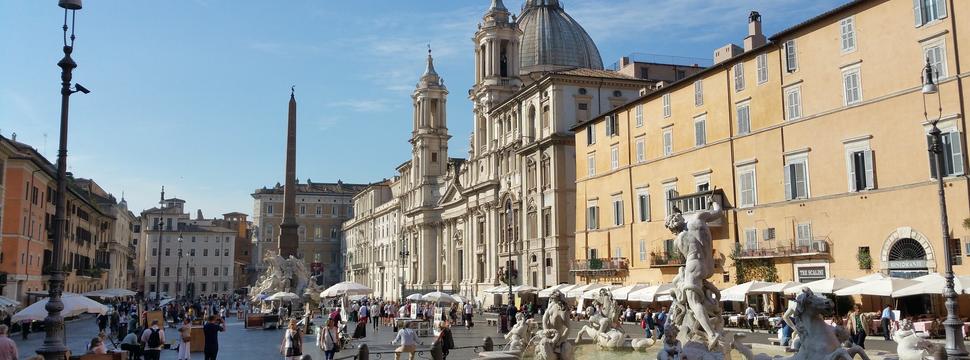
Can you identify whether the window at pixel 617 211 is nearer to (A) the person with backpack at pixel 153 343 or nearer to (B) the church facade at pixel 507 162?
(B) the church facade at pixel 507 162

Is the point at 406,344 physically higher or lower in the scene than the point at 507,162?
lower

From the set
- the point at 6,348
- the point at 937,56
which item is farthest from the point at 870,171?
the point at 6,348

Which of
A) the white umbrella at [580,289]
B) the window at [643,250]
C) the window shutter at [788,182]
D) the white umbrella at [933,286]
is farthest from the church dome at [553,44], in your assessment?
the white umbrella at [933,286]

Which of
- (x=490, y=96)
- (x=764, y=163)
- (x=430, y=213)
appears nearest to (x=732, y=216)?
(x=764, y=163)

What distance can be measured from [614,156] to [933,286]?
22653 millimetres

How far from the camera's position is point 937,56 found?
2595 cm

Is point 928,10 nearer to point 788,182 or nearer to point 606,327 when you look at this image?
point 788,182

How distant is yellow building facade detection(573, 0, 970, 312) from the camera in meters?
26.0

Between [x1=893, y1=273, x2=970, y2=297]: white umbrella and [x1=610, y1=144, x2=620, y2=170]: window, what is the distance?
21425 millimetres

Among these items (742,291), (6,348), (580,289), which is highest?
(580,289)

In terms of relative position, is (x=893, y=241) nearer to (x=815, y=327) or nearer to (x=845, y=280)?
(x=845, y=280)

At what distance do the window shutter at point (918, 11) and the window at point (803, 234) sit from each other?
26.6ft

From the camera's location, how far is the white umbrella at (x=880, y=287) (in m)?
23.5

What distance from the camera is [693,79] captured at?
3766 centimetres
